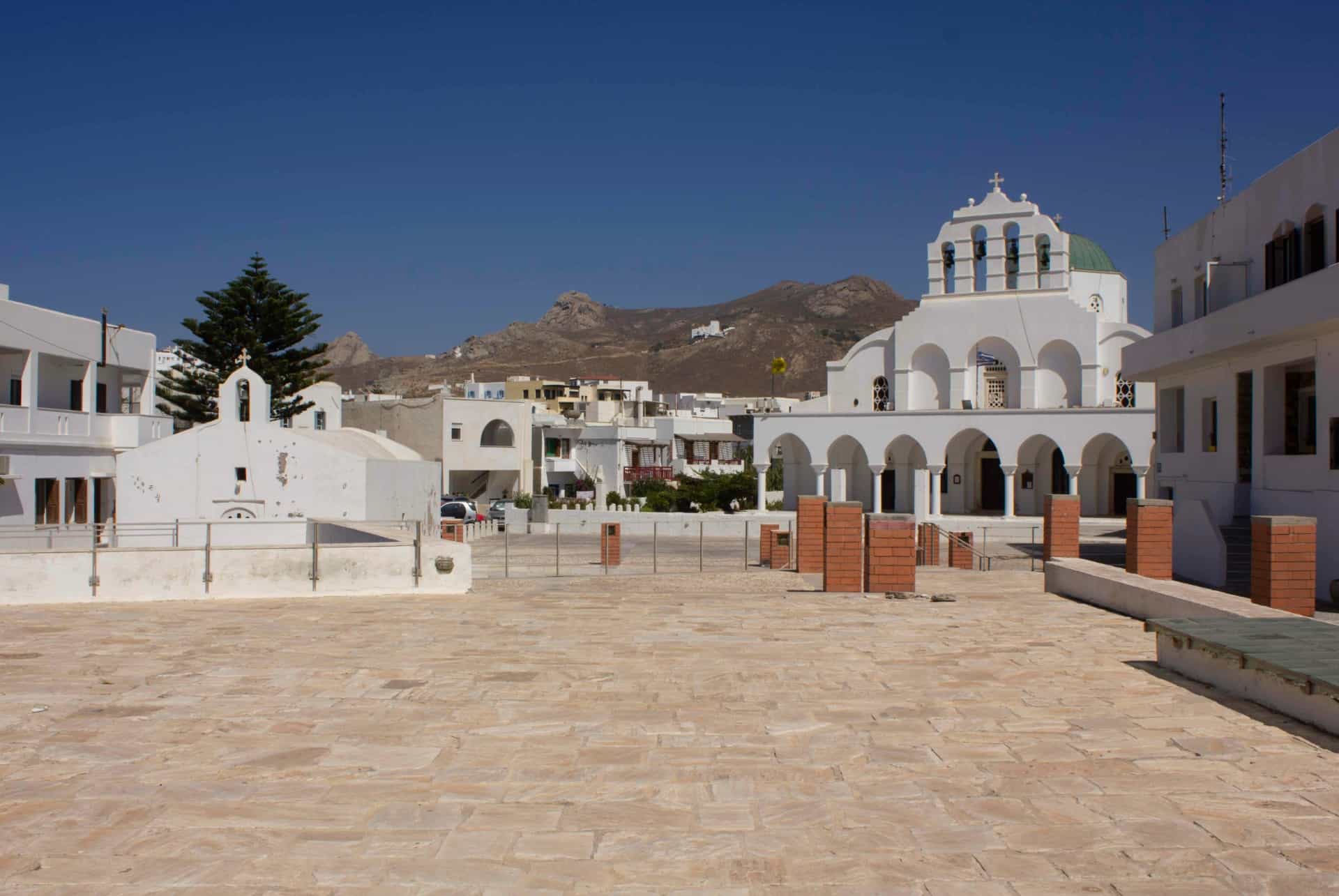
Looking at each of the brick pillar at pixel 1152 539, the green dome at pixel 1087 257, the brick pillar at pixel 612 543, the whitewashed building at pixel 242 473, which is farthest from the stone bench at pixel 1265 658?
the green dome at pixel 1087 257

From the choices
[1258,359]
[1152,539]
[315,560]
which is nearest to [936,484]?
[1258,359]

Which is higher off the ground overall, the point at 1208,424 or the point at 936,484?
the point at 1208,424

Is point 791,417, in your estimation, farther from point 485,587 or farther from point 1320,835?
point 1320,835

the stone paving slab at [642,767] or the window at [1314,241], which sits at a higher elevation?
the window at [1314,241]

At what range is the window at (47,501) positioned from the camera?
22.2 m

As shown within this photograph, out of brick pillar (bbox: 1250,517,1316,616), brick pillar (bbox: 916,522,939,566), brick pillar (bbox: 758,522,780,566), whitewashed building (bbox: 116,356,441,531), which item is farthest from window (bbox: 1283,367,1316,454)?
whitewashed building (bbox: 116,356,441,531)

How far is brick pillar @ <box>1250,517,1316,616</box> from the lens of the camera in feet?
36.3

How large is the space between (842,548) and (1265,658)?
6.18m

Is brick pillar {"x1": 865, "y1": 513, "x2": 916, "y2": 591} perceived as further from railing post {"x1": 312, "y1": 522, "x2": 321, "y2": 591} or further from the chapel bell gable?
the chapel bell gable

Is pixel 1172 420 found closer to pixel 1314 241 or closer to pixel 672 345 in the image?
pixel 1314 241

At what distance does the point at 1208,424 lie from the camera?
69.3ft

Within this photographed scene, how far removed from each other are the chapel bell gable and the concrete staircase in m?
15.8

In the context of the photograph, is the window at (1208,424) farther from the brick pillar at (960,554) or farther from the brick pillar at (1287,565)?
the brick pillar at (1287,565)

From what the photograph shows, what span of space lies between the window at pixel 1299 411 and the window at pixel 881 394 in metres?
21.1
